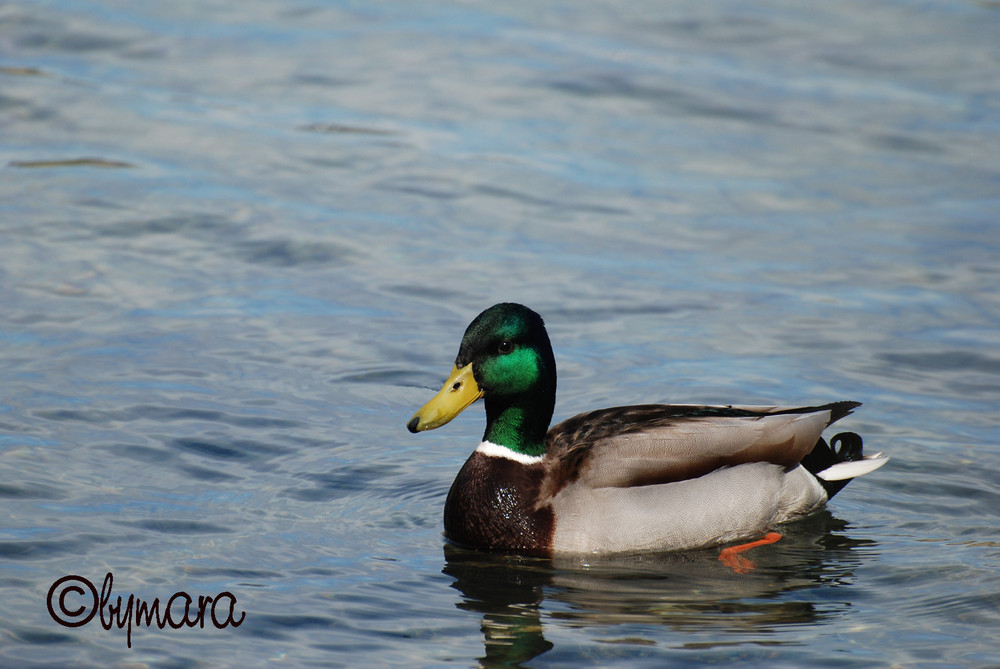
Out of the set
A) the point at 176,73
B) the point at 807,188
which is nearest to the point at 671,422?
the point at 807,188

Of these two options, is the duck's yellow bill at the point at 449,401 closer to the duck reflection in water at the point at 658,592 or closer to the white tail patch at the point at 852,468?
the duck reflection in water at the point at 658,592

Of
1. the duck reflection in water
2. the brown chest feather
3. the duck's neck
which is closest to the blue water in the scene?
the duck reflection in water

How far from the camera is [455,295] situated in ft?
33.7

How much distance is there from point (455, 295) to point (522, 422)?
3078mm

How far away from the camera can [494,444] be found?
738 centimetres

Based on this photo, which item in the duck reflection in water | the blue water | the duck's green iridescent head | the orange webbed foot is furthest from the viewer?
the duck's green iridescent head

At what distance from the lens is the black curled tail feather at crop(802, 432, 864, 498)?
7.64 m

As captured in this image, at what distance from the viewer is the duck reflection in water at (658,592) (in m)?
6.09

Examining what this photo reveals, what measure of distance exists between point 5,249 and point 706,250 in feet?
17.1
